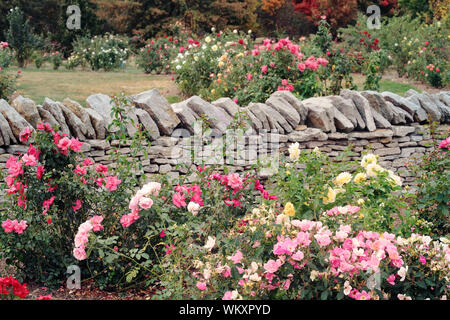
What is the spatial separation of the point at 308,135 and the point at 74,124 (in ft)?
7.02

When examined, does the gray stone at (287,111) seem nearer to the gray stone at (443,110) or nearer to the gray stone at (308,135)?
the gray stone at (308,135)

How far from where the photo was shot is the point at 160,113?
4.38m

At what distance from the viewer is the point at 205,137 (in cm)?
430

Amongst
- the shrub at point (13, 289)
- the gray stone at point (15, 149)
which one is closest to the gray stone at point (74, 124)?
the gray stone at point (15, 149)

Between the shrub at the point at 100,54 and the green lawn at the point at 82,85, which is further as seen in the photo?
the shrub at the point at 100,54

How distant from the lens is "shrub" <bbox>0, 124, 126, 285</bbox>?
2949mm

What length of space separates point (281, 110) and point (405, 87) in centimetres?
631

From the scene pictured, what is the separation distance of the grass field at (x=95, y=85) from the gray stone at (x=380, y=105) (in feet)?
13.9

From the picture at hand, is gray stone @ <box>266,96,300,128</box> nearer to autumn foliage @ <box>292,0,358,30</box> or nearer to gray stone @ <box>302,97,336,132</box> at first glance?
gray stone @ <box>302,97,336,132</box>

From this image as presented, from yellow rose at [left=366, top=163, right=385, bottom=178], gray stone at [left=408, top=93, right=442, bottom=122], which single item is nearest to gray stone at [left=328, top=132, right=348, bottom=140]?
gray stone at [left=408, top=93, right=442, bottom=122]

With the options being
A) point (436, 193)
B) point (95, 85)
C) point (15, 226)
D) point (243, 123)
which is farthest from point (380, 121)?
point (95, 85)

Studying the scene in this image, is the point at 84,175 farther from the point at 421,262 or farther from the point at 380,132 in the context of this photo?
the point at 380,132

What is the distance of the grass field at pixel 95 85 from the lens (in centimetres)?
924

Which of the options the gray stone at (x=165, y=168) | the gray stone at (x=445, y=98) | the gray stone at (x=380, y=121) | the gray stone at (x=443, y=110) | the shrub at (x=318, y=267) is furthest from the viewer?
the gray stone at (x=445, y=98)
